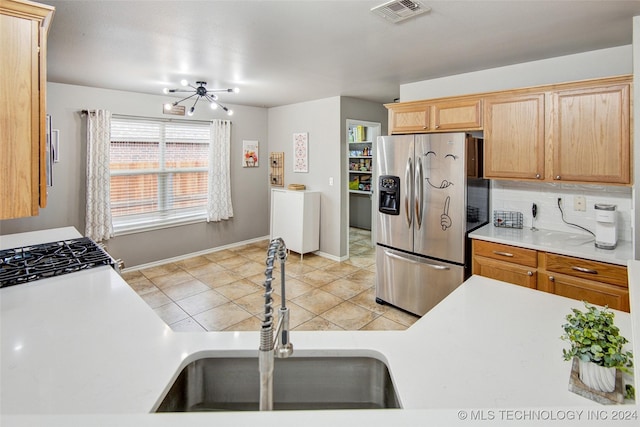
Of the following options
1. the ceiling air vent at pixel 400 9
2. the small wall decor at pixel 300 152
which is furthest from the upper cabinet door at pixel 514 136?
the small wall decor at pixel 300 152

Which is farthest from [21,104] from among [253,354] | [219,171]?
[219,171]

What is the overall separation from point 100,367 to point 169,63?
291cm

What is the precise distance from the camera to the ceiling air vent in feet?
6.53

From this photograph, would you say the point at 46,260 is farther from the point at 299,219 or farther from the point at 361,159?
the point at 361,159

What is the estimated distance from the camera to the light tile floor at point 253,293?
3.23 metres

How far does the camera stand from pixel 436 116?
11.0 ft

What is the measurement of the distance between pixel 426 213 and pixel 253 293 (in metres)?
2.12

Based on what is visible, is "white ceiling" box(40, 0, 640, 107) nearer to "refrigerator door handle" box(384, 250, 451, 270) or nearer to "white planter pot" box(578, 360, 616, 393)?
"refrigerator door handle" box(384, 250, 451, 270)

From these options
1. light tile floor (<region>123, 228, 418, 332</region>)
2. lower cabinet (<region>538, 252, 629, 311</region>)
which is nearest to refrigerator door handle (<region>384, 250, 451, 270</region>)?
light tile floor (<region>123, 228, 418, 332</region>)

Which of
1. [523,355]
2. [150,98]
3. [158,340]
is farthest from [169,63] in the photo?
[523,355]

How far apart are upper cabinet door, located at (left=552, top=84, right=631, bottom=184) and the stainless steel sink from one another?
2402mm

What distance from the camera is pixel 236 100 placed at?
17.2 feet

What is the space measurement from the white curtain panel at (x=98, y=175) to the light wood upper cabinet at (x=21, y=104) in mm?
3308

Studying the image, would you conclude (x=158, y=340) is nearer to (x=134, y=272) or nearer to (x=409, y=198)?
(x=409, y=198)
